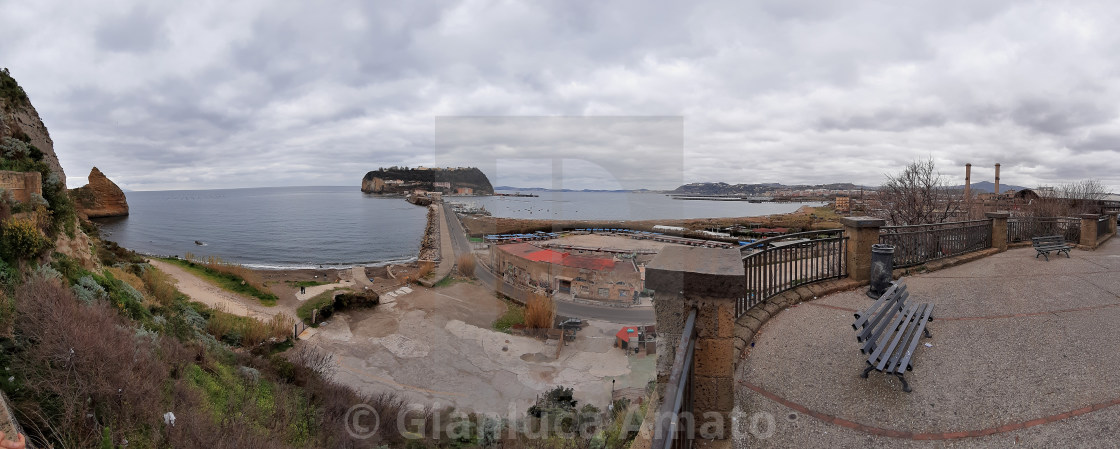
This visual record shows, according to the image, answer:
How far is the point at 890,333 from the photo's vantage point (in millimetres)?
4645

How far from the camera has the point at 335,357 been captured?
55.7 ft

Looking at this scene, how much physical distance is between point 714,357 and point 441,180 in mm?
18292

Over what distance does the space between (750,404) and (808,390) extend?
0.69 m

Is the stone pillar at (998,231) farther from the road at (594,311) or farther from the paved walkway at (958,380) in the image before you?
the road at (594,311)

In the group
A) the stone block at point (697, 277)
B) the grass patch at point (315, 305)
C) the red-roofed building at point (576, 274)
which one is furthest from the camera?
the red-roofed building at point (576, 274)

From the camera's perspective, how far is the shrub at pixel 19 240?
1001 cm

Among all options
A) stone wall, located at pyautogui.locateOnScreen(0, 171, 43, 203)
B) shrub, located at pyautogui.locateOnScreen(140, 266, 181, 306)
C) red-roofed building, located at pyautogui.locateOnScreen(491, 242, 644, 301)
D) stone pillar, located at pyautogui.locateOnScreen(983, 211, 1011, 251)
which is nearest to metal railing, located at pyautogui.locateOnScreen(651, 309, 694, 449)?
stone pillar, located at pyautogui.locateOnScreen(983, 211, 1011, 251)

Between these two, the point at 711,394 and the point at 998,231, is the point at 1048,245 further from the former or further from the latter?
the point at 711,394

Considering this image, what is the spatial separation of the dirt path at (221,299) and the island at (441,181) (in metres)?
11.4

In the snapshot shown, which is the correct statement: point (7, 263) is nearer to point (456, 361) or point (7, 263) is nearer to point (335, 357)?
point (335, 357)

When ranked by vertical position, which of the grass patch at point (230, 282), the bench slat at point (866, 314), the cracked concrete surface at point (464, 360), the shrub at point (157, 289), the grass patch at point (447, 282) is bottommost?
the cracked concrete surface at point (464, 360)

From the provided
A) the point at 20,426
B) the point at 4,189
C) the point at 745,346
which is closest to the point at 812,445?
the point at 745,346

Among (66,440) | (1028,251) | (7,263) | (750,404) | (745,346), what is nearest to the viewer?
(750,404)

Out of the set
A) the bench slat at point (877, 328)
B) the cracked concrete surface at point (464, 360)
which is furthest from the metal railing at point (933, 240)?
the cracked concrete surface at point (464, 360)
